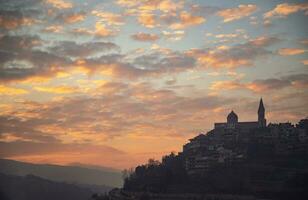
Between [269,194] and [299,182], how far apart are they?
2.48 meters

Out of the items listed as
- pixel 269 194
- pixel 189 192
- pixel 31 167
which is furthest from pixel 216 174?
pixel 31 167

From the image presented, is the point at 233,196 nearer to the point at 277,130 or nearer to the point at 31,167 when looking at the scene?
the point at 277,130

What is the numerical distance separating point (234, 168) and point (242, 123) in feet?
46.0

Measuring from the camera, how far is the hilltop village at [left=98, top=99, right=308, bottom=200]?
34.5m

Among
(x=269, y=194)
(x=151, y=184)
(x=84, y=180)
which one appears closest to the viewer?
(x=269, y=194)

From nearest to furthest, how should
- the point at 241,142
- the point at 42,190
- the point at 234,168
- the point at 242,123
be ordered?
the point at 234,168 < the point at 241,142 < the point at 242,123 < the point at 42,190

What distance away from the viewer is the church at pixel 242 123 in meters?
52.6

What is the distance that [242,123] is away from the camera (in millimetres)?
53375

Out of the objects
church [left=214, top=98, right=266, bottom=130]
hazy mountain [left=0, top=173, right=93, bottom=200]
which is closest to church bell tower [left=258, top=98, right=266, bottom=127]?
church [left=214, top=98, right=266, bottom=130]

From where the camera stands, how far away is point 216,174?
129 feet

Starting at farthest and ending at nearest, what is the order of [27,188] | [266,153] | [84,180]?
1. [84,180]
2. [27,188]
3. [266,153]

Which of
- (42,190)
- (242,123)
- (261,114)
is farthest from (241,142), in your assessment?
(42,190)

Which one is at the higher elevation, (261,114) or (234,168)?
(261,114)

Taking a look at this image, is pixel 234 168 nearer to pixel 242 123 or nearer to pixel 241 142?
pixel 241 142
